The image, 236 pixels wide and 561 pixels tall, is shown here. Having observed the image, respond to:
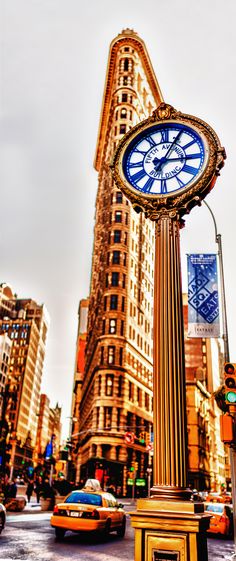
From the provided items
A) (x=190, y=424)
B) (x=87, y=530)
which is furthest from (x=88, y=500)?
(x=190, y=424)

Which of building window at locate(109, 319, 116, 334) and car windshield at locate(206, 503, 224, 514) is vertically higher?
building window at locate(109, 319, 116, 334)

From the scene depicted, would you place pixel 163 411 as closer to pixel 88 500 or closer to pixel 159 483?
pixel 159 483

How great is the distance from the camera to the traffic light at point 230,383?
8.34 m

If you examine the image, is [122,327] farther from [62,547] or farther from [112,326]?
[62,547]

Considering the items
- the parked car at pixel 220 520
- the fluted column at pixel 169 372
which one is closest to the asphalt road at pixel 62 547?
the parked car at pixel 220 520

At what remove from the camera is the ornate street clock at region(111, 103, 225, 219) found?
8109 mm

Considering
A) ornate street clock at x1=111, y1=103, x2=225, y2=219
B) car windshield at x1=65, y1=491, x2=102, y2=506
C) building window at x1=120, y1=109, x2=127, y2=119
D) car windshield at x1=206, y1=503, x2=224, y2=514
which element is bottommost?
car windshield at x1=206, y1=503, x2=224, y2=514

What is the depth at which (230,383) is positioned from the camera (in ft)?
27.9

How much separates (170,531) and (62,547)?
7288mm

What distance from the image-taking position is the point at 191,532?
18.4 feet

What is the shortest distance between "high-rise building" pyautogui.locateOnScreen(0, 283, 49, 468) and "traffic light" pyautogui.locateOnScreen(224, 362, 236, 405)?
12632 centimetres

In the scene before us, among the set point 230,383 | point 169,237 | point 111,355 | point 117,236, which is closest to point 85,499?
point 230,383

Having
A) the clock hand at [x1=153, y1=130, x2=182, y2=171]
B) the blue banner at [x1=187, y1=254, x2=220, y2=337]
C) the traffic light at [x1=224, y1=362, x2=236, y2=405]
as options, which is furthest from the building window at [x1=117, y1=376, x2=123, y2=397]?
the clock hand at [x1=153, y1=130, x2=182, y2=171]

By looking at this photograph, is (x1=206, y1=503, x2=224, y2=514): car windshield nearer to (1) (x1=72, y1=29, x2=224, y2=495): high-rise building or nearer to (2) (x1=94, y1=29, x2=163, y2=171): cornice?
(1) (x1=72, y1=29, x2=224, y2=495): high-rise building
